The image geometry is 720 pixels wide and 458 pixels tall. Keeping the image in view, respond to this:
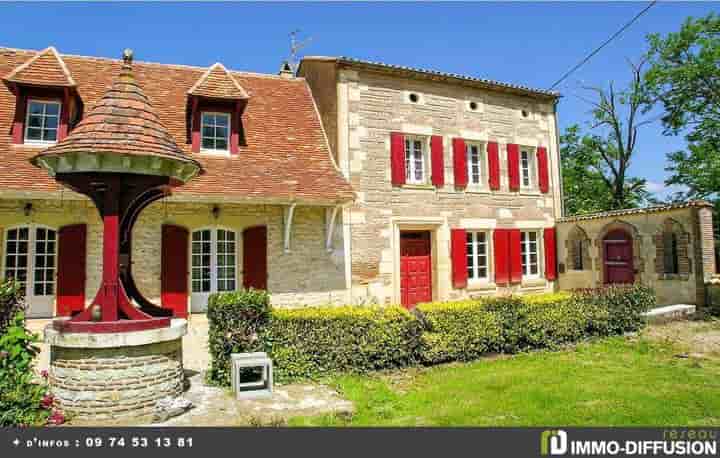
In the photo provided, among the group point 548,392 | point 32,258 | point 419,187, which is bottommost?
point 548,392

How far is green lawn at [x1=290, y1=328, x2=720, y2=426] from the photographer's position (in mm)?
4902

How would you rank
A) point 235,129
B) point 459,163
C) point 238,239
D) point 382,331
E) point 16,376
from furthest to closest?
point 459,163 < point 235,129 < point 238,239 < point 382,331 < point 16,376

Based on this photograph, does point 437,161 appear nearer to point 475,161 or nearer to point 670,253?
point 475,161

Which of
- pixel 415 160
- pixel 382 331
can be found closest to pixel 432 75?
pixel 415 160

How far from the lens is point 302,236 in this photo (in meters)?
10.7

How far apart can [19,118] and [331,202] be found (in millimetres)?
6537

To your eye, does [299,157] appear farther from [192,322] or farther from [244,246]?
[192,322]

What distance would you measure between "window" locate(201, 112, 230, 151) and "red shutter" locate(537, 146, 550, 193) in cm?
934

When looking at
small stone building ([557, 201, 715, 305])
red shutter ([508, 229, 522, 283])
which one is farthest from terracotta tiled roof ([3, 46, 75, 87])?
small stone building ([557, 201, 715, 305])

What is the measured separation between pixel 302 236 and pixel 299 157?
6.42 feet

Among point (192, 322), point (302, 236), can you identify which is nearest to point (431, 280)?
point (302, 236)

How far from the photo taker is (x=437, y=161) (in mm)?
12484

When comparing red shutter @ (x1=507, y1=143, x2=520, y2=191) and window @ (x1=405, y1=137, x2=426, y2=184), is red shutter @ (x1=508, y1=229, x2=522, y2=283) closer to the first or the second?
red shutter @ (x1=507, y1=143, x2=520, y2=191)


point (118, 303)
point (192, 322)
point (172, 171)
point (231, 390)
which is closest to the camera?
point (118, 303)
